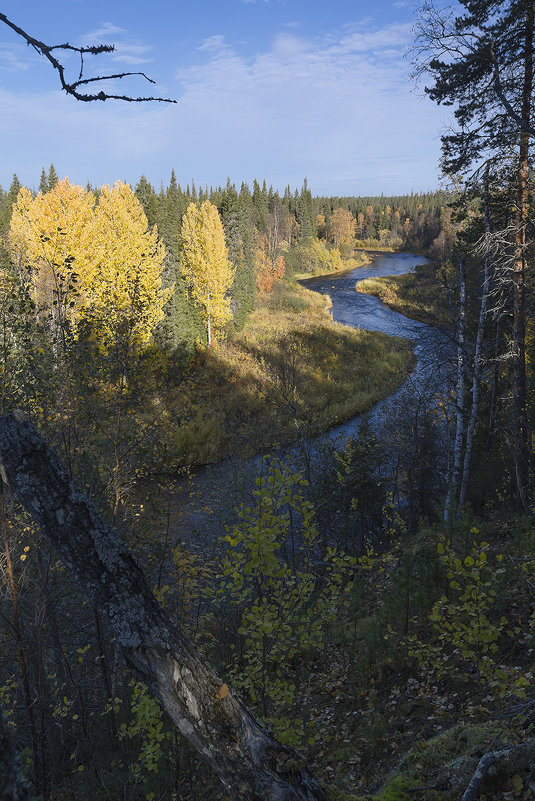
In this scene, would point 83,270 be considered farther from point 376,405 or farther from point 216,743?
point 216,743

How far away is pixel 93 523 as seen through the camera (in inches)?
87.6

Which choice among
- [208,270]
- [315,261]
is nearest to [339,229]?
[315,261]

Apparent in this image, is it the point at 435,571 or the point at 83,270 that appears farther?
the point at 83,270

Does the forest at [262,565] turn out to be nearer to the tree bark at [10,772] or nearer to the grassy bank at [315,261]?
the tree bark at [10,772]

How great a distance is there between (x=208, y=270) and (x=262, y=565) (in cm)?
2681

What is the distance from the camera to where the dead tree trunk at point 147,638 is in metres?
2.12

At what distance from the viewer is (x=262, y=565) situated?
3477 mm

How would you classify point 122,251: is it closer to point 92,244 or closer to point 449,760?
point 92,244

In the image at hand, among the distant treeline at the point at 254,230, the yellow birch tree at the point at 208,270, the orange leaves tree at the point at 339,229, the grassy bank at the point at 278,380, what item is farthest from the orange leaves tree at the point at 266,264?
the orange leaves tree at the point at 339,229

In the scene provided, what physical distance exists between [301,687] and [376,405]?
19373 mm

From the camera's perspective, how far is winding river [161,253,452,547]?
457 inches

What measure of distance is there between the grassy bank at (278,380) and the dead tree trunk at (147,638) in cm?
1362

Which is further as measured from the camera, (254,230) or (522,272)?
(254,230)

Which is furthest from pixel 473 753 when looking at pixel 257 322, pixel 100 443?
pixel 257 322
